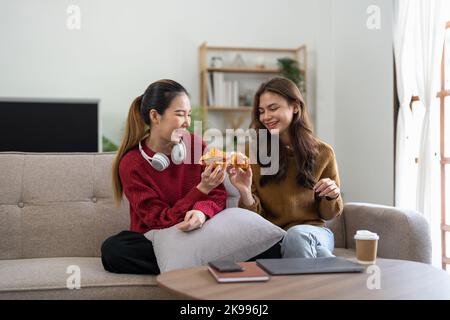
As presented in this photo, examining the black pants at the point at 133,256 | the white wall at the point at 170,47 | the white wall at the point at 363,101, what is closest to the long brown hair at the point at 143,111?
the black pants at the point at 133,256

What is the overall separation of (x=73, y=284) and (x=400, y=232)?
Result: 1220 millimetres

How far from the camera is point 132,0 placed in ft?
15.3

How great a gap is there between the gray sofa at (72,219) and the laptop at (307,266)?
0.63 metres

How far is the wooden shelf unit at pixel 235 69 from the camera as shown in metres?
4.67

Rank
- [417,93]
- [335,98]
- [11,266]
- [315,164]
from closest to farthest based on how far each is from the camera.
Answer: [11,266]
[315,164]
[417,93]
[335,98]

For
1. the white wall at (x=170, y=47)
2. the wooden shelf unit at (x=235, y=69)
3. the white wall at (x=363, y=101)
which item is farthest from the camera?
the wooden shelf unit at (x=235, y=69)

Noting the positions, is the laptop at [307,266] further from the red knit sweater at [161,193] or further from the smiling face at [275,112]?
the smiling face at [275,112]

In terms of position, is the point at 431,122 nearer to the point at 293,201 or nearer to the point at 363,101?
the point at 363,101

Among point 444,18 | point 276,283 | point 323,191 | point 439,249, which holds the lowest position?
point 439,249

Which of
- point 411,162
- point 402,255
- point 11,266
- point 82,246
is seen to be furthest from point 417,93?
point 11,266

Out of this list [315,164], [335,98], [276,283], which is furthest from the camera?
[335,98]

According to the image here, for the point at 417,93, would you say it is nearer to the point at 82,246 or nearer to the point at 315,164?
the point at 315,164

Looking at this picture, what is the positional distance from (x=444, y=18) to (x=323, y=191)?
67.0 inches

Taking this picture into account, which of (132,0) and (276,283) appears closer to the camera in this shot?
(276,283)
